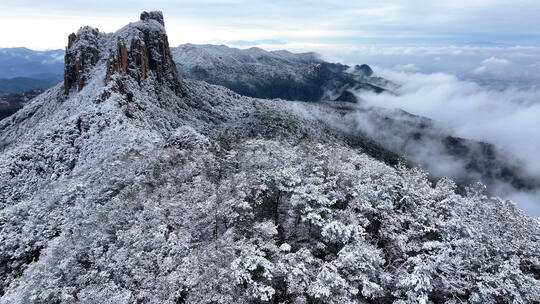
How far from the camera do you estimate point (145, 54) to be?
14150 cm

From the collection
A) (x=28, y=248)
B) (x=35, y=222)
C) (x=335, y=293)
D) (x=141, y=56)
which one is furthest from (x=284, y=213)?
(x=141, y=56)

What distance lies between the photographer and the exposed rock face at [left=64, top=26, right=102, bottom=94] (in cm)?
13825

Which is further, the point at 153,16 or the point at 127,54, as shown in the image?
the point at 153,16

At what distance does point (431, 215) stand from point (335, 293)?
14.2m

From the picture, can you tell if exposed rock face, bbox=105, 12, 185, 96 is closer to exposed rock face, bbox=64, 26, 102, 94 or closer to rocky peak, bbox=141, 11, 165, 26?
rocky peak, bbox=141, 11, 165, 26

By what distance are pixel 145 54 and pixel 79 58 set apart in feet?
95.2

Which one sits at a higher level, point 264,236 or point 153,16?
point 153,16

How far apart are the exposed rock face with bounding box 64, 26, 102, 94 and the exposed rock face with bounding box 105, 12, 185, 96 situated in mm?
14773

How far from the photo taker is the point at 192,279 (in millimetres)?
22766

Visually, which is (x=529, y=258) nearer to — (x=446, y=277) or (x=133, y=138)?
(x=446, y=277)

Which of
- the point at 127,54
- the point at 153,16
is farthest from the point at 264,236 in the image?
the point at 153,16

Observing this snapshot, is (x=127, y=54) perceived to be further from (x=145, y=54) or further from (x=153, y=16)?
(x=153, y=16)

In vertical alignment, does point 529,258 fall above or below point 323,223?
below

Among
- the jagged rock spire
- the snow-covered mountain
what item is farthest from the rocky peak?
the snow-covered mountain
